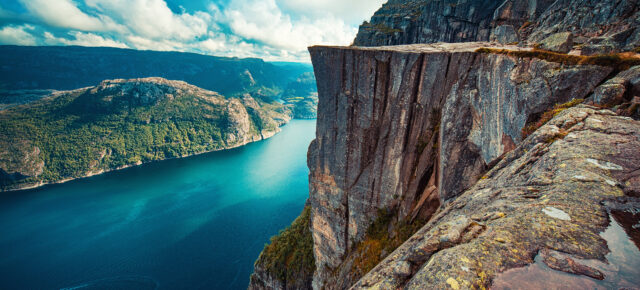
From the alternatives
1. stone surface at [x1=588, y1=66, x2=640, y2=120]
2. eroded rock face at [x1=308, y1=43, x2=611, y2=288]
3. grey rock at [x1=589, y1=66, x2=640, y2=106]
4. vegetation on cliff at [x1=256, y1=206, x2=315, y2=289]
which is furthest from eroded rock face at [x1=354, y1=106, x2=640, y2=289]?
vegetation on cliff at [x1=256, y1=206, x2=315, y2=289]

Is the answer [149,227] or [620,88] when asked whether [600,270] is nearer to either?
[620,88]

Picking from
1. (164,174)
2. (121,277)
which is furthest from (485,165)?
(164,174)

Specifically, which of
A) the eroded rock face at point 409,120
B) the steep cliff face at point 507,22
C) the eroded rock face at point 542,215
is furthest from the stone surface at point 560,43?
the eroded rock face at point 542,215

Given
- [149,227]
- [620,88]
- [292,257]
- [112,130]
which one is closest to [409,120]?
[620,88]

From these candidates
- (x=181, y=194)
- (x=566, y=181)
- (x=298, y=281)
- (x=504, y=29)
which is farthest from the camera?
(x=181, y=194)

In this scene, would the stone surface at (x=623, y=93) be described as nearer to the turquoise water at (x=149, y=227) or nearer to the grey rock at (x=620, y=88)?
the grey rock at (x=620, y=88)

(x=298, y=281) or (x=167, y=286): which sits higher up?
(x=298, y=281)

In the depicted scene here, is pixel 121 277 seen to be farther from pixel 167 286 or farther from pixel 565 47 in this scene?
pixel 565 47
